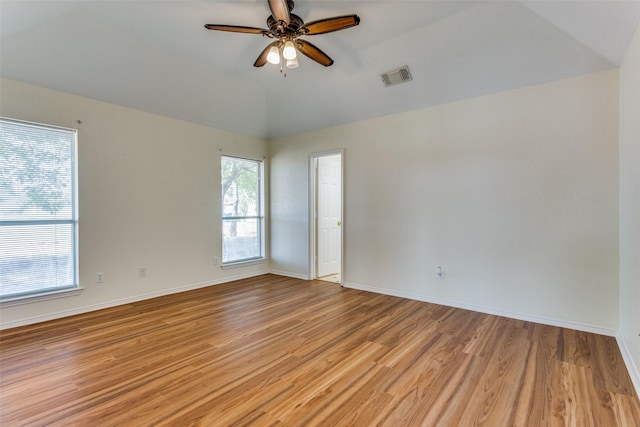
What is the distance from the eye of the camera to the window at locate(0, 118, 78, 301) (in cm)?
298

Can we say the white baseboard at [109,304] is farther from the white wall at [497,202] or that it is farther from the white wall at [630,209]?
the white wall at [630,209]

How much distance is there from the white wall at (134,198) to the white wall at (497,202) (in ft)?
6.98

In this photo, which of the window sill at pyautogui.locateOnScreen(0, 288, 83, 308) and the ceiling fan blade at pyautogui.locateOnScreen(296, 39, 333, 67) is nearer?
the ceiling fan blade at pyautogui.locateOnScreen(296, 39, 333, 67)

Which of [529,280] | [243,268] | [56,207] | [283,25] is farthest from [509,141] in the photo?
[56,207]

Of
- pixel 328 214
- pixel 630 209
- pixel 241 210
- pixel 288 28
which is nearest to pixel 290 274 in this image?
pixel 328 214

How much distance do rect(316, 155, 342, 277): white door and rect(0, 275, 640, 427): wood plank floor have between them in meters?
1.90

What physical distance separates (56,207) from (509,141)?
4960 mm

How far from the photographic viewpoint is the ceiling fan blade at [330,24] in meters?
2.21

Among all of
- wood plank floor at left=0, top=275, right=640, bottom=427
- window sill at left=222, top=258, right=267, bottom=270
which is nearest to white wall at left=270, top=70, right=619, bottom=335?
wood plank floor at left=0, top=275, right=640, bottom=427

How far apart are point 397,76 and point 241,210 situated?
323 centimetres

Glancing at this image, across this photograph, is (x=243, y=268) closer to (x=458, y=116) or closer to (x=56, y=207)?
(x=56, y=207)

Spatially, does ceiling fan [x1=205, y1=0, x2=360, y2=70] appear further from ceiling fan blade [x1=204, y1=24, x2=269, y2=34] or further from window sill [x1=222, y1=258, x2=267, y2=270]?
window sill [x1=222, y1=258, x2=267, y2=270]

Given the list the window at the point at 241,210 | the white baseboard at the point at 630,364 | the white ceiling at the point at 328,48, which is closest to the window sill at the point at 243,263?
the window at the point at 241,210

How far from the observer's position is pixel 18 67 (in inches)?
114
